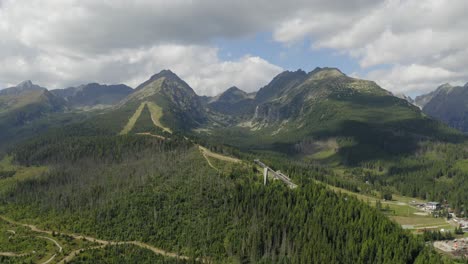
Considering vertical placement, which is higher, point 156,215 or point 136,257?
point 156,215

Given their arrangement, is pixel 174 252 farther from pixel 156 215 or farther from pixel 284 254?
pixel 284 254

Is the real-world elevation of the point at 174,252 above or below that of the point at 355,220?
below

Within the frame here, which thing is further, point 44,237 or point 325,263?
point 44,237

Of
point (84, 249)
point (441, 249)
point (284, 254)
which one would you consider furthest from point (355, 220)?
point (84, 249)

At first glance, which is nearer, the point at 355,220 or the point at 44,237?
the point at 355,220

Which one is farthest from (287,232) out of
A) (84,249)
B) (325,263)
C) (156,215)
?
(84,249)

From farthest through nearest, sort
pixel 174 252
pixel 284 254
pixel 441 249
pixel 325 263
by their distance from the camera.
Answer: pixel 441 249, pixel 174 252, pixel 284 254, pixel 325 263

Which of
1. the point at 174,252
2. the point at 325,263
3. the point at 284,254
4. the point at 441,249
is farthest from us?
the point at 441,249

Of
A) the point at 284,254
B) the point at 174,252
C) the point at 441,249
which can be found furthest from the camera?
the point at 441,249

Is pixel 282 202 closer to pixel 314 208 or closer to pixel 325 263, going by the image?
pixel 314 208
